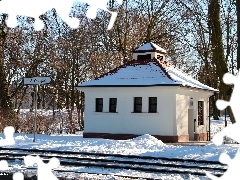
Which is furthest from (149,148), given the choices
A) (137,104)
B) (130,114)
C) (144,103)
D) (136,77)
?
(136,77)

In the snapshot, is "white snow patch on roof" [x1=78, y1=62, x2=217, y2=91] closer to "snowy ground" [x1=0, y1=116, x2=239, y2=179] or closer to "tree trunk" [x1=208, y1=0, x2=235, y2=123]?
"snowy ground" [x1=0, y1=116, x2=239, y2=179]

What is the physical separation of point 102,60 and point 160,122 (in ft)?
42.1

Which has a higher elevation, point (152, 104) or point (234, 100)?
point (152, 104)

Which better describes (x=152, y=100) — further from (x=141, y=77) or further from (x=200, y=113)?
(x=200, y=113)

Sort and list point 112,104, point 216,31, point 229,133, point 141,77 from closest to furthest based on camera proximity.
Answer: point 229,133, point 216,31, point 141,77, point 112,104

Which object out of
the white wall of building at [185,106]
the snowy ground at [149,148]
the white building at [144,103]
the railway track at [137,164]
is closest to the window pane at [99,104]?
the white building at [144,103]

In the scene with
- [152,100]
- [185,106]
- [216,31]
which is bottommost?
[185,106]

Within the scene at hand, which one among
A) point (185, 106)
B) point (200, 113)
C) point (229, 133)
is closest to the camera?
point (229, 133)

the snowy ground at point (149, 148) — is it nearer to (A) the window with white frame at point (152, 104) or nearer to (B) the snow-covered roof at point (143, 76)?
(A) the window with white frame at point (152, 104)

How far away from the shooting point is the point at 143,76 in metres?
25.1

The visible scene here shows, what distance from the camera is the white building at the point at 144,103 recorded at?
23.7 m

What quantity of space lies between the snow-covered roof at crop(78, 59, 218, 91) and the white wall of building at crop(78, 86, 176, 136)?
1.06 ft

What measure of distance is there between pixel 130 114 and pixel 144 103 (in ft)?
3.42

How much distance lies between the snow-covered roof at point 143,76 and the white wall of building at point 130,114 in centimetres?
32
